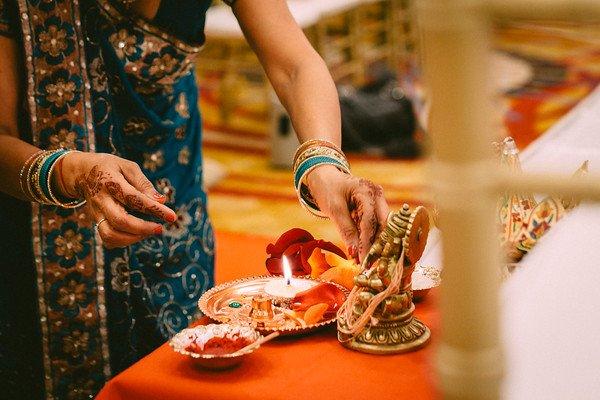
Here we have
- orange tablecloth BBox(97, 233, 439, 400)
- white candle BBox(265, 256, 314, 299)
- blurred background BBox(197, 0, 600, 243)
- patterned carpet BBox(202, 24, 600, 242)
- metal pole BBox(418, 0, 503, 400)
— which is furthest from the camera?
blurred background BBox(197, 0, 600, 243)

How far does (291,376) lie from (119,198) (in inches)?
12.5

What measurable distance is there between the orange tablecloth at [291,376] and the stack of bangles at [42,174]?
309 millimetres

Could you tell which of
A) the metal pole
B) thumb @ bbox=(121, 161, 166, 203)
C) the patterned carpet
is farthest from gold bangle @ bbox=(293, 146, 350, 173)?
the patterned carpet

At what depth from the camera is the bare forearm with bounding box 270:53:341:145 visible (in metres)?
1.33

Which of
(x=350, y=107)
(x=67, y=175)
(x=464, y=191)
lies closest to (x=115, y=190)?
(x=67, y=175)

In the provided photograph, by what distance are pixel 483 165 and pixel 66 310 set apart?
1089mm

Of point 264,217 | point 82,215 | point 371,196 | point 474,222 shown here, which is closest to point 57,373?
point 82,215

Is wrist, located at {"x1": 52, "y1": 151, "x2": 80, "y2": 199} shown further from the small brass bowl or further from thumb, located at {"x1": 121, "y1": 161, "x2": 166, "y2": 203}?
the small brass bowl

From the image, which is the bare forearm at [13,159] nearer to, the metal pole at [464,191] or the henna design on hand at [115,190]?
the henna design on hand at [115,190]

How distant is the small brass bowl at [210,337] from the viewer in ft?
3.22

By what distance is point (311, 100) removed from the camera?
A: 4.56ft

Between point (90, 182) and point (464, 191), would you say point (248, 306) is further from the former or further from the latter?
point (464, 191)

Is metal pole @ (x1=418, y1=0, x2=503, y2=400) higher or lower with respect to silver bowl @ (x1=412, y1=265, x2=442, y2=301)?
higher

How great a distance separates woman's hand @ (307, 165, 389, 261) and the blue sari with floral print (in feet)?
1.25
